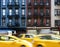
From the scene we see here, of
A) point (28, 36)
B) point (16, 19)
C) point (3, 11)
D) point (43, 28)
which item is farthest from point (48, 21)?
point (28, 36)

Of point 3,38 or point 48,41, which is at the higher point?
point 3,38

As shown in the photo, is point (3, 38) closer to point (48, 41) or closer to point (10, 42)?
point (10, 42)

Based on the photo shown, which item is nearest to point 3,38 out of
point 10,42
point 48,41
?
point 10,42

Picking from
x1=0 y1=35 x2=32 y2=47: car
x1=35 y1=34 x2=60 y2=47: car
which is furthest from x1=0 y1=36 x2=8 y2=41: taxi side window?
x1=35 y1=34 x2=60 y2=47: car

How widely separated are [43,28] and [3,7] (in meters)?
10.9

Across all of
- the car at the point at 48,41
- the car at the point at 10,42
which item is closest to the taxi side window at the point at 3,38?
the car at the point at 10,42

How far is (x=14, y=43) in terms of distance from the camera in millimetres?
15617

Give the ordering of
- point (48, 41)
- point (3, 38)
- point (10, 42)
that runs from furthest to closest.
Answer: point (3, 38) < point (48, 41) < point (10, 42)

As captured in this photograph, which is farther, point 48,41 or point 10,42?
point 48,41

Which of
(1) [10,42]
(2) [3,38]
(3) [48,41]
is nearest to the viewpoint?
(1) [10,42]

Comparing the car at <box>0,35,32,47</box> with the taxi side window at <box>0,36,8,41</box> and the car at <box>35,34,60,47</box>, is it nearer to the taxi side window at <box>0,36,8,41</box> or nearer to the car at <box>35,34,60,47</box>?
the taxi side window at <box>0,36,8,41</box>

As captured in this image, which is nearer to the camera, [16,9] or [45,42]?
[45,42]

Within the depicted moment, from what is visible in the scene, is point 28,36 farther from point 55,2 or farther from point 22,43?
point 55,2

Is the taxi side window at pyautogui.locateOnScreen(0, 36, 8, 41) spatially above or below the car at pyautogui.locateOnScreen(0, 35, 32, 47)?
above
